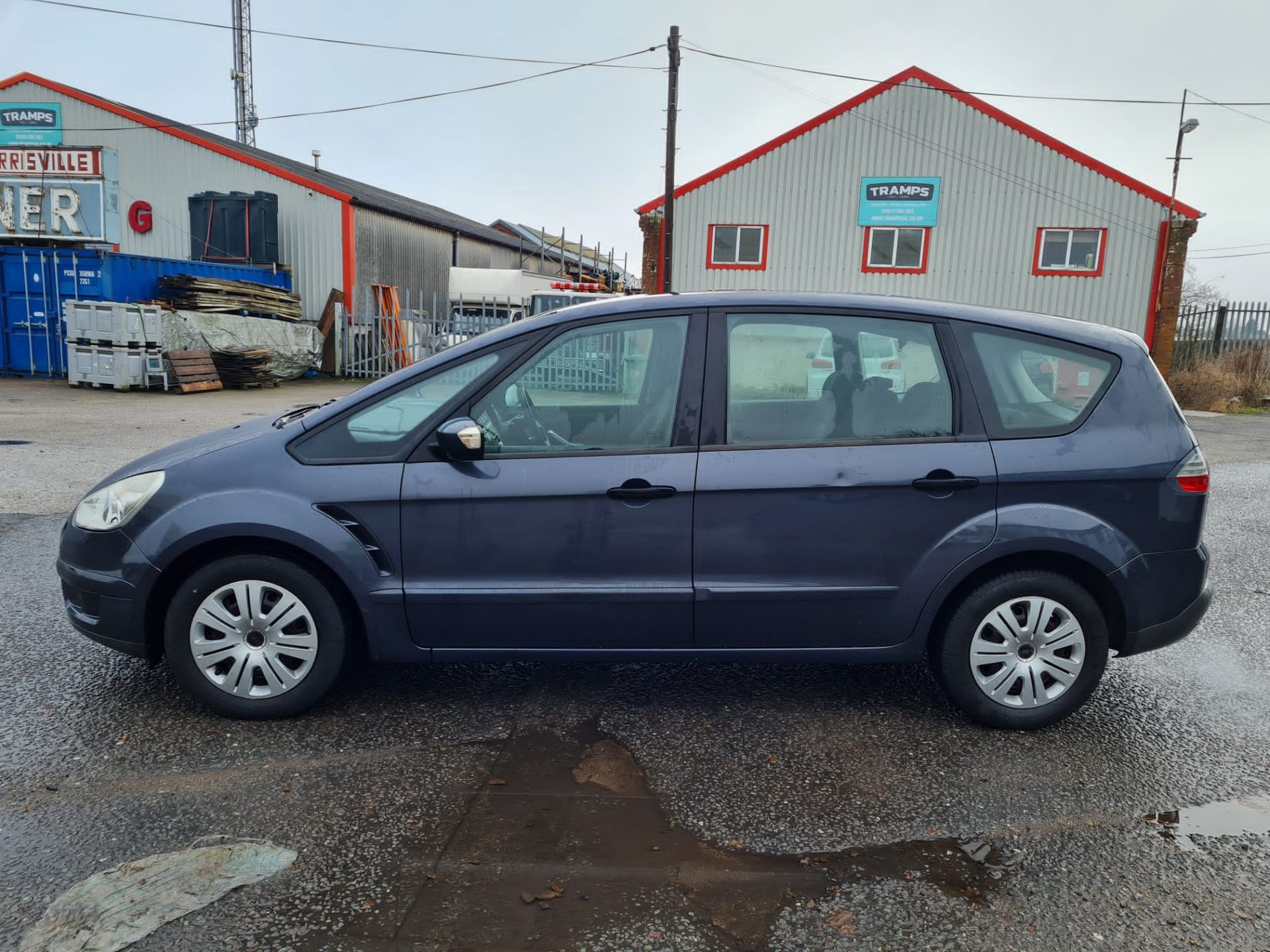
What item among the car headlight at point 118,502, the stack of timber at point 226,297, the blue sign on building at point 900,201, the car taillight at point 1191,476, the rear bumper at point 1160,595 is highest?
the blue sign on building at point 900,201

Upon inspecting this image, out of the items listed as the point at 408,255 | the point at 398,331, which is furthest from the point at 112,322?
the point at 408,255

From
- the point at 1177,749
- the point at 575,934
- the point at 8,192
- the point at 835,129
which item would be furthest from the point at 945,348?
the point at 8,192

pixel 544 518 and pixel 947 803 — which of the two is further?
pixel 544 518

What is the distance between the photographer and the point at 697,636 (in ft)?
11.6

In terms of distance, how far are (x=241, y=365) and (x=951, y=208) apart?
1800cm

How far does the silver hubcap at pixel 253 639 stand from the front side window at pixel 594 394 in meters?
1.01

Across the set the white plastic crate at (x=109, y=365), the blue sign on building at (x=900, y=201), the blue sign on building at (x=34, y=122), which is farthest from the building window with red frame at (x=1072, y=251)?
the blue sign on building at (x=34, y=122)

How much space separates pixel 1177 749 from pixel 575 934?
8.38ft

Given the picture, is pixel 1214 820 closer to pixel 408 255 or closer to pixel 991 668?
pixel 991 668

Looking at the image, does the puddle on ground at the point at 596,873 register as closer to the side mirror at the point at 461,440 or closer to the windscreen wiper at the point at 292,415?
the side mirror at the point at 461,440

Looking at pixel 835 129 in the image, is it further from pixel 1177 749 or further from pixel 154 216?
pixel 1177 749

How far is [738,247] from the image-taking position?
2531cm

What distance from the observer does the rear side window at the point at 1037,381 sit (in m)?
3.57

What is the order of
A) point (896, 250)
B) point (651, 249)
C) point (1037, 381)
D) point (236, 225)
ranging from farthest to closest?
point (651, 249) → point (896, 250) → point (236, 225) → point (1037, 381)
